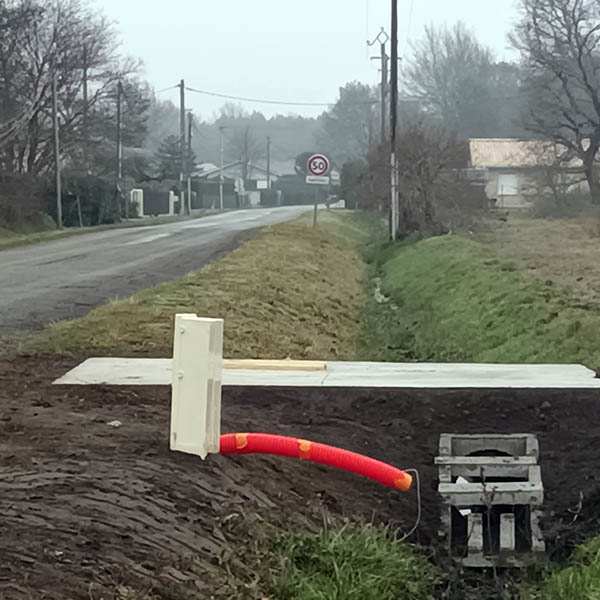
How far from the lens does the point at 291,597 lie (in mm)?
4242

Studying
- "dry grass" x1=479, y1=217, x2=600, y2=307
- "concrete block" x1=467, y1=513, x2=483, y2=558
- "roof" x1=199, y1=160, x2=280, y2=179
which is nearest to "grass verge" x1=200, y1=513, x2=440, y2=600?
"concrete block" x1=467, y1=513, x2=483, y2=558

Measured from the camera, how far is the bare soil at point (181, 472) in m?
3.90

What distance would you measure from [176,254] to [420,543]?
18.8 m

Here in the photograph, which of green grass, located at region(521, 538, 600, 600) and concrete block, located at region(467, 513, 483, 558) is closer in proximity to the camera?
green grass, located at region(521, 538, 600, 600)

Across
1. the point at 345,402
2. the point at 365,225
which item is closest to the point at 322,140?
the point at 365,225

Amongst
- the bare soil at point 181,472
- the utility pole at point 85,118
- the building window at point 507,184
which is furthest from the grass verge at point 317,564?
the building window at point 507,184

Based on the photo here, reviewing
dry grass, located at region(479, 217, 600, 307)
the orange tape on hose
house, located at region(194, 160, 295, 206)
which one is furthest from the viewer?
house, located at region(194, 160, 295, 206)

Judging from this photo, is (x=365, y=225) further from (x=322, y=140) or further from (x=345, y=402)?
(x=322, y=140)

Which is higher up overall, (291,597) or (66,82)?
(66,82)

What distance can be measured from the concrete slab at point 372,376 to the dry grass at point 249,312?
Result: 4.89 feet

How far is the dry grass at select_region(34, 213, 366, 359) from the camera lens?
1042cm

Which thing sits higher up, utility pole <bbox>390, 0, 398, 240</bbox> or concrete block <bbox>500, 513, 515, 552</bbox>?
utility pole <bbox>390, 0, 398, 240</bbox>

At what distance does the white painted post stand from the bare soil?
180 mm

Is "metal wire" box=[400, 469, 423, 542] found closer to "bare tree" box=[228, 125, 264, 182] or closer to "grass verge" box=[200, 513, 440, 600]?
"grass verge" box=[200, 513, 440, 600]
